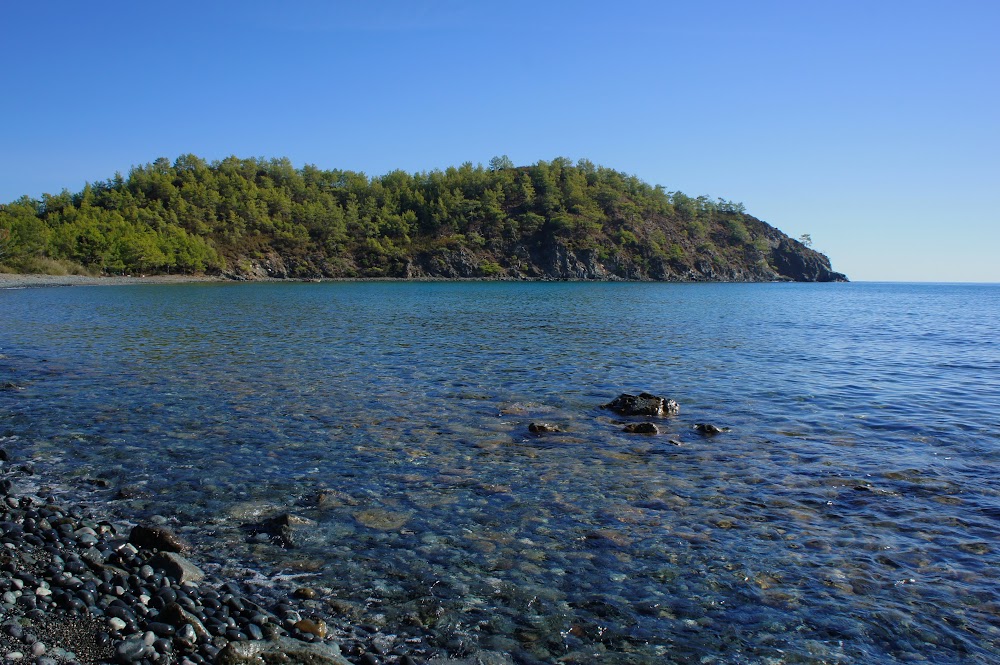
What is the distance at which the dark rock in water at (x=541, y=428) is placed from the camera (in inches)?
583

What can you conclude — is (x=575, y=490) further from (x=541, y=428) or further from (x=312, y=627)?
(x=312, y=627)

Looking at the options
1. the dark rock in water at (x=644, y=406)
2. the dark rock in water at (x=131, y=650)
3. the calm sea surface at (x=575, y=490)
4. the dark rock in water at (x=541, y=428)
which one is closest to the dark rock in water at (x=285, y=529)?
the calm sea surface at (x=575, y=490)

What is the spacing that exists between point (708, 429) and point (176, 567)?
39.2ft

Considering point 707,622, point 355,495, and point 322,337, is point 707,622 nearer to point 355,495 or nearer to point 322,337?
point 355,495

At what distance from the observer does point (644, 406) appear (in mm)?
16812

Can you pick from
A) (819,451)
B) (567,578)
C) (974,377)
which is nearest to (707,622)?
(567,578)

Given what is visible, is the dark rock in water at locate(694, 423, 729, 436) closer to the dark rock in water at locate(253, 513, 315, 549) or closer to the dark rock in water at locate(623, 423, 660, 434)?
the dark rock in water at locate(623, 423, 660, 434)

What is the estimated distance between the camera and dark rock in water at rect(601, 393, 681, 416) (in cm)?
1673

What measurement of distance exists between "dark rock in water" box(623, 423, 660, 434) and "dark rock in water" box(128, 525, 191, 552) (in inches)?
400

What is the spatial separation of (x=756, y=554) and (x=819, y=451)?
20.5 feet

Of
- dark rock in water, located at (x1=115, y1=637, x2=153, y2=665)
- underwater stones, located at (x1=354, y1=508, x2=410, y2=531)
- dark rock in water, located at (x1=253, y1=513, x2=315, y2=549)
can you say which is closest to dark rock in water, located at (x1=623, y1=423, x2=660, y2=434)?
underwater stones, located at (x1=354, y1=508, x2=410, y2=531)

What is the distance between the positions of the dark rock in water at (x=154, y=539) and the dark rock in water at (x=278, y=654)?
2746 mm

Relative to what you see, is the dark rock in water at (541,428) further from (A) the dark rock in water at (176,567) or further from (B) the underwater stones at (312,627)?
(B) the underwater stones at (312,627)

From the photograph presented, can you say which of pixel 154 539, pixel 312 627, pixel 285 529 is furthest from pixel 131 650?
pixel 285 529
